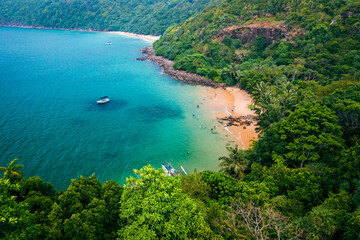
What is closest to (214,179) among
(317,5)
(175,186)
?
(175,186)

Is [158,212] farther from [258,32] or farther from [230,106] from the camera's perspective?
[258,32]

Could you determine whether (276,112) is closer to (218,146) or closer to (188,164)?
(218,146)

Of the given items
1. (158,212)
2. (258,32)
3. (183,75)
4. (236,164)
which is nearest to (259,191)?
(236,164)

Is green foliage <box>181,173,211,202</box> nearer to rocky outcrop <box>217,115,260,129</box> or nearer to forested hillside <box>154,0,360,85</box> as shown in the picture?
rocky outcrop <box>217,115,260,129</box>

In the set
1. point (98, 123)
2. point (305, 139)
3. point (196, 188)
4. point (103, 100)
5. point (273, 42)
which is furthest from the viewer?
point (273, 42)

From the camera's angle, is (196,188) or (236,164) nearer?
(196,188)

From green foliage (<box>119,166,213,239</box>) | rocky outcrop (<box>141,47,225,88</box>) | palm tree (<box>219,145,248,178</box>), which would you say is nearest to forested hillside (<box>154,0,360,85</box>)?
rocky outcrop (<box>141,47,225,88</box>)
